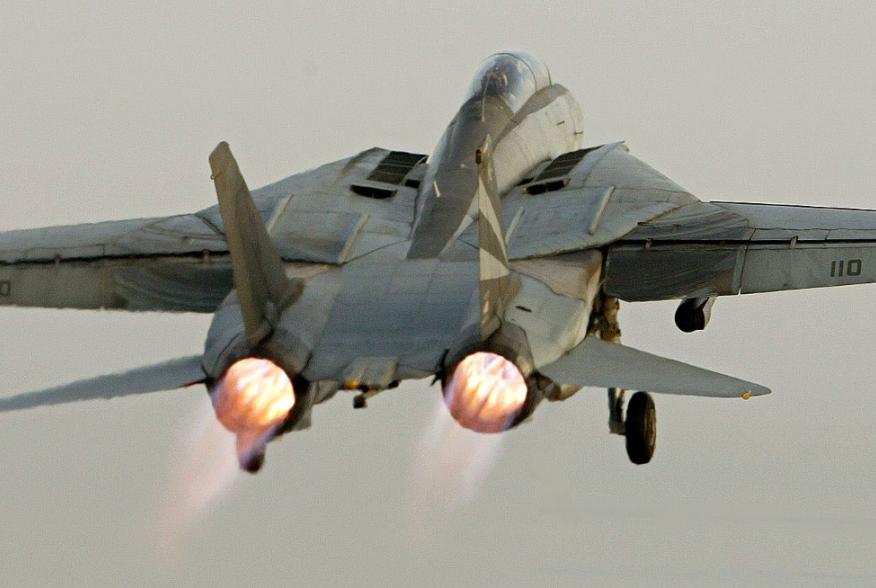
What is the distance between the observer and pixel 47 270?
3166 cm

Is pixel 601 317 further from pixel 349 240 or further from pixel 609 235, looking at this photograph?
pixel 349 240

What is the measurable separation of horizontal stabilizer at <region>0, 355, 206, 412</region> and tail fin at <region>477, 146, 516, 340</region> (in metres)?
2.80

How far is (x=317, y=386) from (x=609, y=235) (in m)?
4.37

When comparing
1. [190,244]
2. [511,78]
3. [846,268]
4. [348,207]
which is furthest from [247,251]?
[511,78]

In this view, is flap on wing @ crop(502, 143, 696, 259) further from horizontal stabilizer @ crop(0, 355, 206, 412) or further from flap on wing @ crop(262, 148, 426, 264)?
horizontal stabilizer @ crop(0, 355, 206, 412)

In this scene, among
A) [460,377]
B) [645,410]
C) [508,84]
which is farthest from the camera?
[508,84]

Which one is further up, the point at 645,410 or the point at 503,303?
the point at 503,303

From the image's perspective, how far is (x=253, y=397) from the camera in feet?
88.4

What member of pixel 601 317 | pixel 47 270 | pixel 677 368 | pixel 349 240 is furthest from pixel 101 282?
pixel 677 368

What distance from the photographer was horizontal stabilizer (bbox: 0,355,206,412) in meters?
26.3

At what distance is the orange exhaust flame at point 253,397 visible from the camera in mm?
26922

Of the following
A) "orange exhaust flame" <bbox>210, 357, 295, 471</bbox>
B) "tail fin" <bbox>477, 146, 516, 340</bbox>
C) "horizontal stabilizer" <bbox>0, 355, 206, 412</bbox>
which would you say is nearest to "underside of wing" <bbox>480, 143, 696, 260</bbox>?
"tail fin" <bbox>477, 146, 516, 340</bbox>

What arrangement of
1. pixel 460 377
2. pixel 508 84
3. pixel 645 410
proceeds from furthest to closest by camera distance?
pixel 508 84 < pixel 645 410 < pixel 460 377

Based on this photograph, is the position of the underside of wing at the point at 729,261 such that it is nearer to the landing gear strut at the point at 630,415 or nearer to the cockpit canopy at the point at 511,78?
the landing gear strut at the point at 630,415
